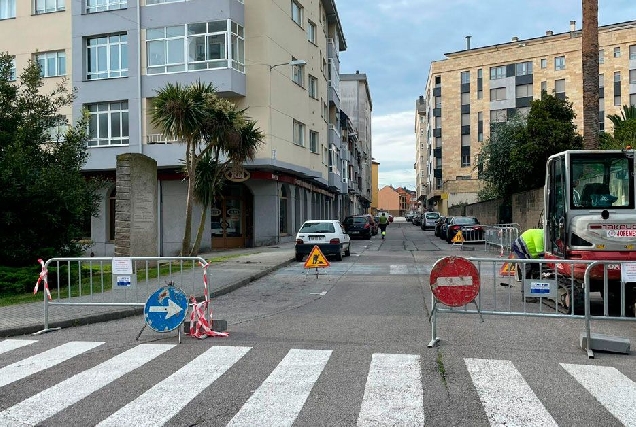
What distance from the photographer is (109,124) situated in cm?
3036

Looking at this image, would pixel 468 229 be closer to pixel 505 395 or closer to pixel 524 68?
pixel 505 395

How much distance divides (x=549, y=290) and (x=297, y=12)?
30.4m

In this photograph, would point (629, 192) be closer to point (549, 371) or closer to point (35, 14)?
point (549, 371)

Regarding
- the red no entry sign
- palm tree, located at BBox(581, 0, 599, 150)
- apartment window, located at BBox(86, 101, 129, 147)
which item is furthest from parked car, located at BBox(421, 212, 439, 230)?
the red no entry sign

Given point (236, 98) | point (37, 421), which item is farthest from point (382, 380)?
point (236, 98)

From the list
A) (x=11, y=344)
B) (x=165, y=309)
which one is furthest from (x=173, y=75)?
(x=165, y=309)

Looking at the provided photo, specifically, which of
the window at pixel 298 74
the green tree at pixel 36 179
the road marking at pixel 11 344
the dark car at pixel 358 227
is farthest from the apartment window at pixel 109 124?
the road marking at pixel 11 344

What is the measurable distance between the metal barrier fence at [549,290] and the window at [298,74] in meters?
24.6

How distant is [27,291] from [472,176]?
66456mm

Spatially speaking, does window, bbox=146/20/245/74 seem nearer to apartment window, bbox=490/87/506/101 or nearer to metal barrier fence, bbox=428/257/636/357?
metal barrier fence, bbox=428/257/636/357

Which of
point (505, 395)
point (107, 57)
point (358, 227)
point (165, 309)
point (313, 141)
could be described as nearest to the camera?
point (505, 395)

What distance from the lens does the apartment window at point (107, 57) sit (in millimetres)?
30062

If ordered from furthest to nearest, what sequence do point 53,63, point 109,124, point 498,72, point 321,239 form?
point 498,72 → point 53,63 → point 109,124 → point 321,239

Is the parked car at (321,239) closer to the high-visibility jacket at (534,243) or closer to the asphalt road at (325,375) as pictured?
the high-visibility jacket at (534,243)
